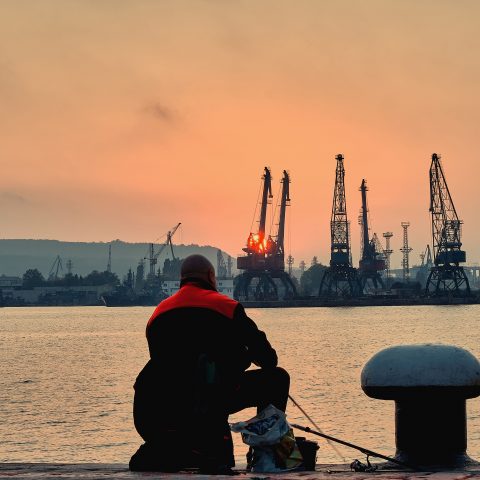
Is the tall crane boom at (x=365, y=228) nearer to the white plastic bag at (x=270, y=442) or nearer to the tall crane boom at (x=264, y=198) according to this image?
the tall crane boom at (x=264, y=198)

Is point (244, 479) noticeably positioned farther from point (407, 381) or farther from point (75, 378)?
point (75, 378)

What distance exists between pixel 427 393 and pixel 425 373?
5.3 inches

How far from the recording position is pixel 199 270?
534 centimetres

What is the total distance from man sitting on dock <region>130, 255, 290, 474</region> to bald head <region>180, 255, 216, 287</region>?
130 millimetres

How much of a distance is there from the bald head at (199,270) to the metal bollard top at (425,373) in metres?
1.21

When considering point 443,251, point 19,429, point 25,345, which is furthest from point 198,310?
point 443,251

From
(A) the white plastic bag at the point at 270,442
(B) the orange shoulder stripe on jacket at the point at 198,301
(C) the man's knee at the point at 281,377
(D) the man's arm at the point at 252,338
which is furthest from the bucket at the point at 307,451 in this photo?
(B) the orange shoulder stripe on jacket at the point at 198,301

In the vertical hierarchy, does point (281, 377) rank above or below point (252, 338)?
below

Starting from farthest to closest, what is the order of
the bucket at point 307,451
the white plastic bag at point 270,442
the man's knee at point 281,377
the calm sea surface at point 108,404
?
1. the calm sea surface at point 108,404
2. the bucket at point 307,451
3. the man's knee at point 281,377
4. the white plastic bag at point 270,442

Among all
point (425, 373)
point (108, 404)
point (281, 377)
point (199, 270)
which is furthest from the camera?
point (108, 404)

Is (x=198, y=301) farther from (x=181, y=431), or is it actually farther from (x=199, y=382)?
(x=181, y=431)

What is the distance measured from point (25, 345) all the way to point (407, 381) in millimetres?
67965

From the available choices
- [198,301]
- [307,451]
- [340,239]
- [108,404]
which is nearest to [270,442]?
[307,451]

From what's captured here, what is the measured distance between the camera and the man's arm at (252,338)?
16.5ft
